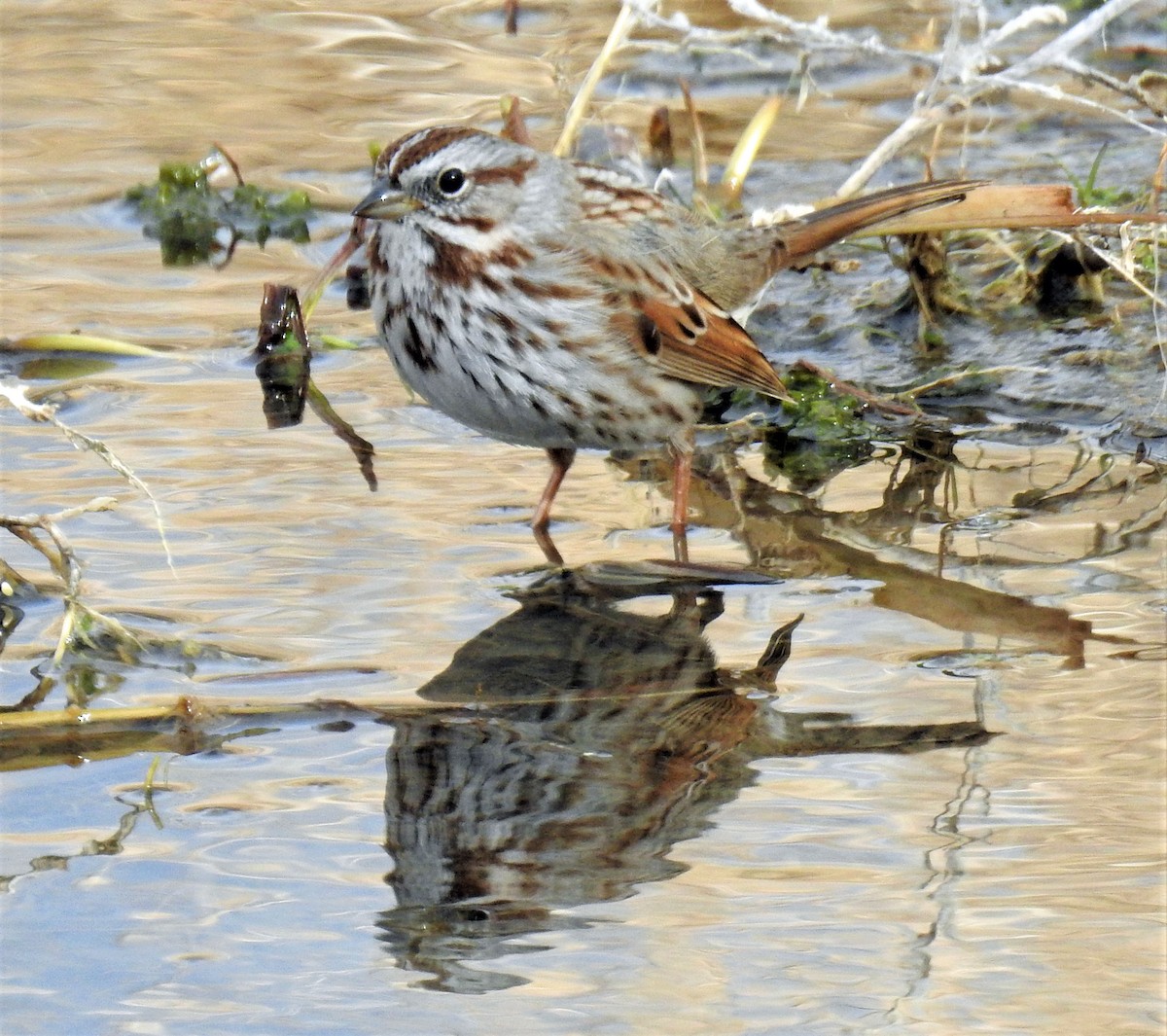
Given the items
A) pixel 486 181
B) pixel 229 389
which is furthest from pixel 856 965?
pixel 229 389

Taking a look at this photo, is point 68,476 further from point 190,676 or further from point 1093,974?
point 1093,974

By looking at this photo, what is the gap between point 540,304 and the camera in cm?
485

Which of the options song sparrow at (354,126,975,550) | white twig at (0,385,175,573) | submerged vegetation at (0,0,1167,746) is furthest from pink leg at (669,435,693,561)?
white twig at (0,385,175,573)

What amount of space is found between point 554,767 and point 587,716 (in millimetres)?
273

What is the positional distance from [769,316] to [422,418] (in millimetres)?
1481

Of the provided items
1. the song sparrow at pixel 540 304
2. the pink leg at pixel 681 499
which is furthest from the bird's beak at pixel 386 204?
the pink leg at pixel 681 499

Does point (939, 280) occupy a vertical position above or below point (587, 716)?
above

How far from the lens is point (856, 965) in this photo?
9.95 ft

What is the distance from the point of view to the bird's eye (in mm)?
4844

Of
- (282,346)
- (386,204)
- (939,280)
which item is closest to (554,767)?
(386,204)

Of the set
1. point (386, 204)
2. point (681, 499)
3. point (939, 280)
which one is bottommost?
point (681, 499)

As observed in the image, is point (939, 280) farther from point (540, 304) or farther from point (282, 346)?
point (282, 346)

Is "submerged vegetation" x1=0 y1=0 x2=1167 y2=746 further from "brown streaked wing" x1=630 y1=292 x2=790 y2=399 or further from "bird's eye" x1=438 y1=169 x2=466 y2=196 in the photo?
"bird's eye" x1=438 y1=169 x2=466 y2=196

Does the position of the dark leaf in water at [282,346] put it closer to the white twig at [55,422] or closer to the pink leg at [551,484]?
the pink leg at [551,484]
